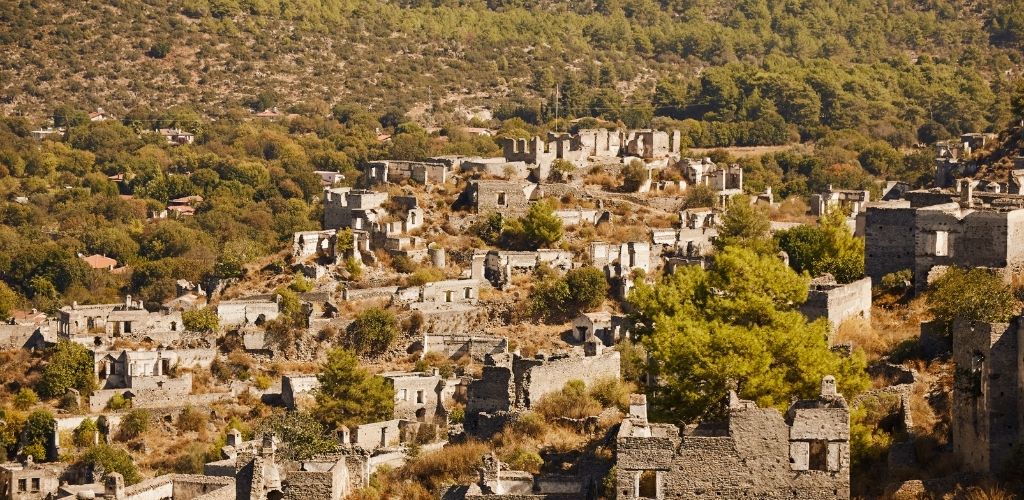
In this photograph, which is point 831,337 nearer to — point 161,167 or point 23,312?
point 23,312

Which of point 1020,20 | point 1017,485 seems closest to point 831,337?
point 1017,485

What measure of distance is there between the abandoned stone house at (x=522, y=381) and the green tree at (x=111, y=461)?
8.10 meters

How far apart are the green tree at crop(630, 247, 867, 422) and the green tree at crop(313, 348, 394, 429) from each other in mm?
10001

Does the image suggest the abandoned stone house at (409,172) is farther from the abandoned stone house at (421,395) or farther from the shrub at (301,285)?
the abandoned stone house at (421,395)

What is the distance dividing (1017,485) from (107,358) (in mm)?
27726

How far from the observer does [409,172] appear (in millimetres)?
58688

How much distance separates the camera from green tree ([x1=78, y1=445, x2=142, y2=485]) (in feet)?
141

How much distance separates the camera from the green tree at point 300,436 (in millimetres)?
37703

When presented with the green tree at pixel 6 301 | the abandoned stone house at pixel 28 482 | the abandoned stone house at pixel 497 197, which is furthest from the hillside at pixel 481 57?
the abandoned stone house at pixel 28 482

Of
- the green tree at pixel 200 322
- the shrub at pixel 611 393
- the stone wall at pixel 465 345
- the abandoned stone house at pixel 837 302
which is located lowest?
the stone wall at pixel 465 345

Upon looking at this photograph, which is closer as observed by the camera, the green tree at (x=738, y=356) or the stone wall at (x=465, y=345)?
the green tree at (x=738, y=356)

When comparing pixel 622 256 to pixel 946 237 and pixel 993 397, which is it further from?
pixel 993 397

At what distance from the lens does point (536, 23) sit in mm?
133375

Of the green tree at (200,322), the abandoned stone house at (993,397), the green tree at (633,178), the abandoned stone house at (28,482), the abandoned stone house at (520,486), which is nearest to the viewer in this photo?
the abandoned stone house at (993,397)
